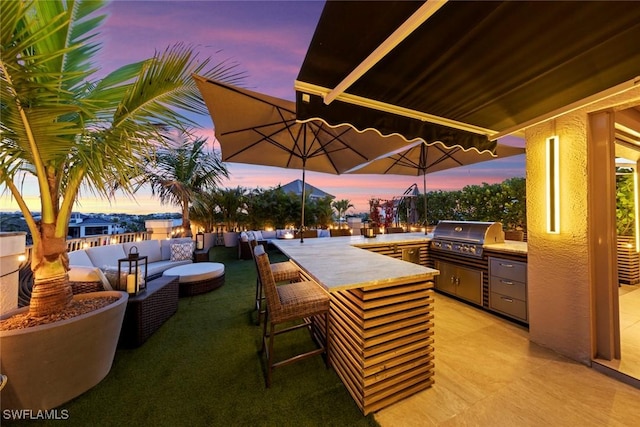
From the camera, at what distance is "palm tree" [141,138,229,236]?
652 cm

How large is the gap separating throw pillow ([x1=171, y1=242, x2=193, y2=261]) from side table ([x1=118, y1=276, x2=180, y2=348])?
211 cm

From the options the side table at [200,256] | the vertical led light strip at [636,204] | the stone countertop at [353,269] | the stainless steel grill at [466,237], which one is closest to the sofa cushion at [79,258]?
the side table at [200,256]

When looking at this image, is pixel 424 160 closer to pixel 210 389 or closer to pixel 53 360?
pixel 210 389

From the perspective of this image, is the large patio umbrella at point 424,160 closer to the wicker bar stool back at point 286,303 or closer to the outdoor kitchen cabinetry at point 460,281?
the outdoor kitchen cabinetry at point 460,281

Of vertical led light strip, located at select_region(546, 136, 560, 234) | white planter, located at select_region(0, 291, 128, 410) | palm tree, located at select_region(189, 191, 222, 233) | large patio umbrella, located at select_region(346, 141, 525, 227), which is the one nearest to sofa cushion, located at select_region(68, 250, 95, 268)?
white planter, located at select_region(0, 291, 128, 410)

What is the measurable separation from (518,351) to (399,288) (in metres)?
1.82

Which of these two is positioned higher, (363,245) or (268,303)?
(363,245)

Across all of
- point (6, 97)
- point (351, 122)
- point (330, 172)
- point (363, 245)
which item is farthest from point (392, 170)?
point (6, 97)

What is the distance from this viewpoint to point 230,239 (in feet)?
25.1

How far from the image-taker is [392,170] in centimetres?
568

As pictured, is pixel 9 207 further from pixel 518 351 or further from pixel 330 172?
pixel 518 351

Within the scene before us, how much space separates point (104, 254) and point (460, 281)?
6.08 metres

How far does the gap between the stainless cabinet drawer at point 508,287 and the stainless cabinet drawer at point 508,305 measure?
54 millimetres

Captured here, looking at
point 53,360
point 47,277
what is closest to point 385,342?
point 53,360
